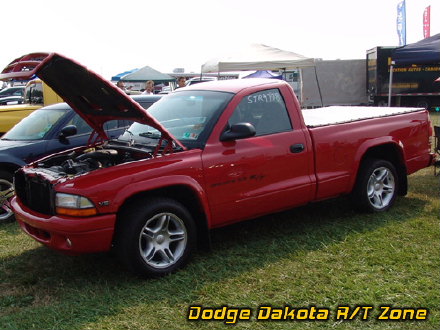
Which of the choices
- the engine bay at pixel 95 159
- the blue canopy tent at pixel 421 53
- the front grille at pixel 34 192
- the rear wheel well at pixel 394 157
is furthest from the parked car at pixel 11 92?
the rear wheel well at pixel 394 157

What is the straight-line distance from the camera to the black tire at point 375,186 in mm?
5275

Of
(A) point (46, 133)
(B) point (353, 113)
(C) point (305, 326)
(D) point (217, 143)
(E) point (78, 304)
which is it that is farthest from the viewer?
(A) point (46, 133)

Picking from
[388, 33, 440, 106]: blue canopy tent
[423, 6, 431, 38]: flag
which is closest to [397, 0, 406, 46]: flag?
[423, 6, 431, 38]: flag

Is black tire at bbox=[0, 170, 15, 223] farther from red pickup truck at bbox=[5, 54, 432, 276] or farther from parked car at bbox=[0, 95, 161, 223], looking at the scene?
red pickup truck at bbox=[5, 54, 432, 276]

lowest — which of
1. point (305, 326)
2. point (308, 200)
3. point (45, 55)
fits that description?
point (305, 326)

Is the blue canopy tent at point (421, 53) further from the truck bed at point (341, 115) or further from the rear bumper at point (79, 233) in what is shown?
the rear bumper at point (79, 233)

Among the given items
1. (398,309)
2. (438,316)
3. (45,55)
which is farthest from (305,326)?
(45,55)

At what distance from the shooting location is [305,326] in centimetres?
312

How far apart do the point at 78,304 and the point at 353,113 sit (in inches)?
161

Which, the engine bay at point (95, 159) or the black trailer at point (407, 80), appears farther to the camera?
the black trailer at point (407, 80)

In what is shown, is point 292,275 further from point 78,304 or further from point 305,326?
point 78,304

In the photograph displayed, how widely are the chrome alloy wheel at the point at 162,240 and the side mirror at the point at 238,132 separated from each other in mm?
884

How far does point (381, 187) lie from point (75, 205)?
12.2 ft

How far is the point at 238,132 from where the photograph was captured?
4082 millimetres
